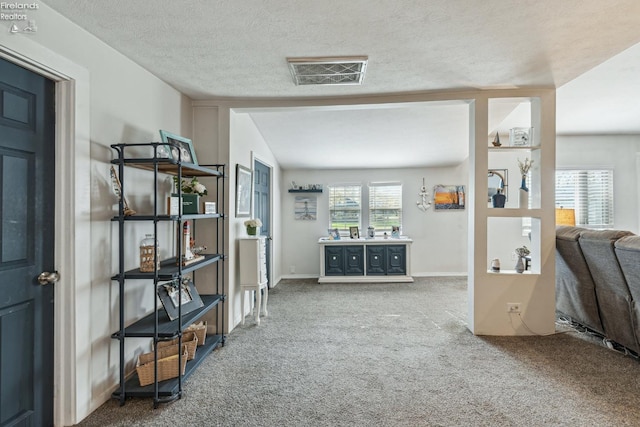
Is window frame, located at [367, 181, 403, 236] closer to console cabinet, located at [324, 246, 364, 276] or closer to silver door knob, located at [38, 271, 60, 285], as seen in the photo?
console cabinet, located at [324, 246, 364, 276]

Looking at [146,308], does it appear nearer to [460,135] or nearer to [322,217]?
[322,217]

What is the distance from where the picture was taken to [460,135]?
4.78 m

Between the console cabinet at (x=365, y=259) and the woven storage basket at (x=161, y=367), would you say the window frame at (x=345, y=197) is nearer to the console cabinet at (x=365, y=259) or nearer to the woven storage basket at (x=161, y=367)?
the console cabinet at (x=365, y=259)

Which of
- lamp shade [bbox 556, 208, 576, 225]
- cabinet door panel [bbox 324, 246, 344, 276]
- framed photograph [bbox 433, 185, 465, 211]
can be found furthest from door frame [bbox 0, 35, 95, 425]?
lamp shade [bbox 556, 208, 576, 225]

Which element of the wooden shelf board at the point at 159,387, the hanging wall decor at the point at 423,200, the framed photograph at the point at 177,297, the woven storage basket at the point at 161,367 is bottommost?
the wooden shelf board at the point at 159,387

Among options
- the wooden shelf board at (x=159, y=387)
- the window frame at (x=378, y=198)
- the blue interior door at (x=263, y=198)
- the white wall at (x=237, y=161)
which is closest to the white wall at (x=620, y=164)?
the window frame at (x=378, y=198)

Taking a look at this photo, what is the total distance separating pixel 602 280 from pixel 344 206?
13.1 feet

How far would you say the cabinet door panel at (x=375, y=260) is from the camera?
18.4 feet

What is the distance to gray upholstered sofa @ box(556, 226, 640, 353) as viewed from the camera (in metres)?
2.52

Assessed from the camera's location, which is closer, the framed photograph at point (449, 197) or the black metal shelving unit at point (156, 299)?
the black metal shelving unit at point (156, 299)

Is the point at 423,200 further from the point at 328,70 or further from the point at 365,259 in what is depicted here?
the point at 328,70

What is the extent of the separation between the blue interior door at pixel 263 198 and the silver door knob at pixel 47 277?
2618 mm

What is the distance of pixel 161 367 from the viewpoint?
2.21 m

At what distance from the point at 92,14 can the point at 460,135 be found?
4606 mm
